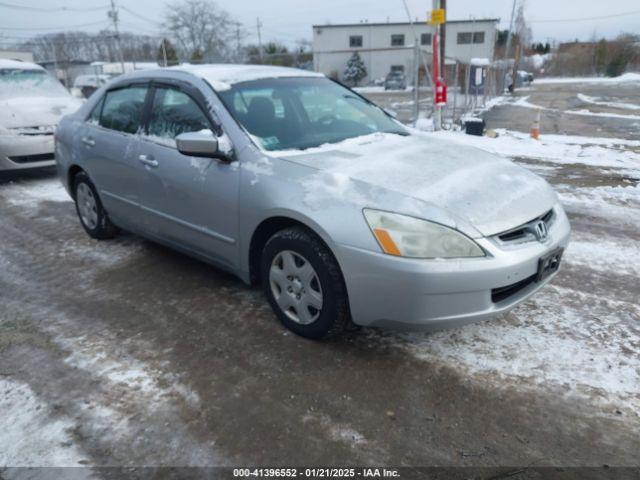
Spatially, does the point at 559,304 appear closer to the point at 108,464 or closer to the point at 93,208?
the point at 108,464

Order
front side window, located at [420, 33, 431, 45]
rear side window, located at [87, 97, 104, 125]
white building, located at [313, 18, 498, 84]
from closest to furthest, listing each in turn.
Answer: rear side window, located at [87, 97, 104, 125]
white building, located at [313, 18, 498, 84]
front side window, located at [420, 33, 431, 45]

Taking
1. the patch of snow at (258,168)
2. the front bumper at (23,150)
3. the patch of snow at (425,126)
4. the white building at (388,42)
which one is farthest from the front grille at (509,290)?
the white building at (388,42)

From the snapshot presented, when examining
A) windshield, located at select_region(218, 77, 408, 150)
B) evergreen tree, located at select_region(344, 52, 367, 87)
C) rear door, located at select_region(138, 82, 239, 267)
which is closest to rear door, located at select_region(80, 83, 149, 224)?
rear door, located at select_region(138, 82, 239, 267)

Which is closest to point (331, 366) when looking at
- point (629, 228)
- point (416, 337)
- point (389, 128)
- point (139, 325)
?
point (416, 337)

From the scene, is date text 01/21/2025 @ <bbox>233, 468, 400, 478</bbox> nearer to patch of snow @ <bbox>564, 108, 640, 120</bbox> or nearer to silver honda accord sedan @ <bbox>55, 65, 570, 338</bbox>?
silver honda accord sedan @ <bbox>55, 65, 570, 338</bbox>

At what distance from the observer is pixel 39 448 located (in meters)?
2.27

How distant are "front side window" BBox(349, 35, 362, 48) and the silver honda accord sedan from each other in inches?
1860

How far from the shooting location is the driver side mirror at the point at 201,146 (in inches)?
123

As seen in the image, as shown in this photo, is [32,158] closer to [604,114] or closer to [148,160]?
[148,160]

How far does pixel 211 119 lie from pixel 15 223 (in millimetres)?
3666

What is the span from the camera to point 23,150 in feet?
Answer: 24.1

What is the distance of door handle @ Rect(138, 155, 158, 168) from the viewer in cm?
373

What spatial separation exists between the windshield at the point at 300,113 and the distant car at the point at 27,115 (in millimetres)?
5326

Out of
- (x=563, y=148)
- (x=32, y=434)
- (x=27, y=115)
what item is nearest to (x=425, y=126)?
(x=563, y=148)
